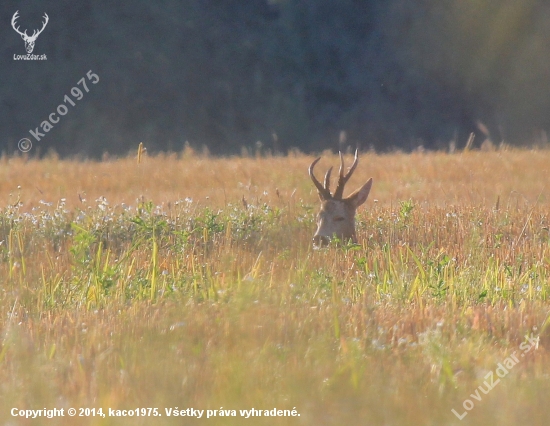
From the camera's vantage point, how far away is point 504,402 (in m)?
3.16

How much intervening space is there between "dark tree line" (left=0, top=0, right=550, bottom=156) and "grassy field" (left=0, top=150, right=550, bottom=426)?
17823 mm

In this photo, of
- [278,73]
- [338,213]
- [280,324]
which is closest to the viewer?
[280,324]

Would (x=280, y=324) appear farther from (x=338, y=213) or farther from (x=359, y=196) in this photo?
(x=359, y=196)

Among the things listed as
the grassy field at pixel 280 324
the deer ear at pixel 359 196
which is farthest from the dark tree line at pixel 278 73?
the deer ear at pixel 359 196

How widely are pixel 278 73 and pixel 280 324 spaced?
24.9 metres

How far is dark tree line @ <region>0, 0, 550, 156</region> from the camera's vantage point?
86.4ft

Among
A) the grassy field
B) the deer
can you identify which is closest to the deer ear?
the deer

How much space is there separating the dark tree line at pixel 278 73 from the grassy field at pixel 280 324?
58.5 feet

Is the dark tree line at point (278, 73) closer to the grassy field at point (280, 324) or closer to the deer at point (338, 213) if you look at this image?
the grassy field at point (280, 324)

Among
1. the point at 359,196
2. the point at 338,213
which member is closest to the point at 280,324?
the point at 338,213

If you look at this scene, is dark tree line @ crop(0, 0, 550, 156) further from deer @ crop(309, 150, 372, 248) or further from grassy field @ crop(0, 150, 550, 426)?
deer @ crop(309, 150, 372, 248)

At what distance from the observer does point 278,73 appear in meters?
28.4

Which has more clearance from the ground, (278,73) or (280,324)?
(278,73)

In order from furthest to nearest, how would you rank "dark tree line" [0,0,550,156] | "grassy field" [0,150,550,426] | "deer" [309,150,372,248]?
"dark tree line" [0,0,550,156] < "deer" [309,150,372,248] < "grassy field" [0,150,550,426]
